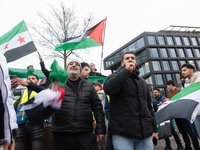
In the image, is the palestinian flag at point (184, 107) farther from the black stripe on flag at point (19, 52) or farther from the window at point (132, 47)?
the window at point (132, 47)

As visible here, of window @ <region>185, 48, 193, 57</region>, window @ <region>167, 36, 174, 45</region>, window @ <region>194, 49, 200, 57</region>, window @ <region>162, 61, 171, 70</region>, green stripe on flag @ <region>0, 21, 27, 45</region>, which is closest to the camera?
green stripe on flag @ <region>0, 21, 27, 45</region>

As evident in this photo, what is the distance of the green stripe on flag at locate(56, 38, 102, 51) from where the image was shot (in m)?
4.82

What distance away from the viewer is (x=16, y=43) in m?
3.82

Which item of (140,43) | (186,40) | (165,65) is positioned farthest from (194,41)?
(140,43)

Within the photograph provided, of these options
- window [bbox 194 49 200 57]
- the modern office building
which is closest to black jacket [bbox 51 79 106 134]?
the modern office building

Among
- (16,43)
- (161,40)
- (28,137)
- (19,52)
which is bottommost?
(28,137)

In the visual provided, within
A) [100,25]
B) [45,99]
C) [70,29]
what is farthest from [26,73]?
[70,29]

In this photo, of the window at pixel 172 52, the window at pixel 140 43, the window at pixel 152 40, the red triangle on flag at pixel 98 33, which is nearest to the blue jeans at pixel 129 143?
the red triangle on flag at pixel 98 33

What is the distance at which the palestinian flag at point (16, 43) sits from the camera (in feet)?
11.9

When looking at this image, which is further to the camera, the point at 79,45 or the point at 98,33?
the point at 98,33

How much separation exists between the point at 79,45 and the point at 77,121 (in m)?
3.33

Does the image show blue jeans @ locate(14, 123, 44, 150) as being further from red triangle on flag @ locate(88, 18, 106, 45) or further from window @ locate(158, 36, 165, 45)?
window @ locate(158, 36, 165, 45)

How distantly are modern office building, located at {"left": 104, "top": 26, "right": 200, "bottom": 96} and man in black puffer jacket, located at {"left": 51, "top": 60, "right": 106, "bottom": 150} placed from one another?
131ft

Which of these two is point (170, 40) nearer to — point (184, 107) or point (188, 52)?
point (188, 52)
